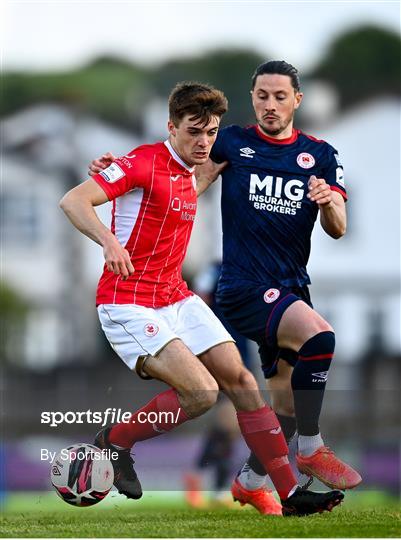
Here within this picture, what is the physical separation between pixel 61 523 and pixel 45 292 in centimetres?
4507

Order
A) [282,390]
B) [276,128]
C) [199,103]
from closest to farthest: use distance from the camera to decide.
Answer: [199,103]
[276,128]
[282,390]

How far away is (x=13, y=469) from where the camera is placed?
19562 millimetres

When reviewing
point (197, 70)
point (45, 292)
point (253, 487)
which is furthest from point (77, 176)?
point (197, 70)

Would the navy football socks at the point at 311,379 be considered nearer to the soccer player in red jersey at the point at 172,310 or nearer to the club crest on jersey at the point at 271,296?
the soccer player in red jersey at the point at 172,310

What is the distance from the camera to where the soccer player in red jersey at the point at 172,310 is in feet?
29.3

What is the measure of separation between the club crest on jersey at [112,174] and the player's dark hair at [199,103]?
0.51 m

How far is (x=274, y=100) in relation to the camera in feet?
30.7

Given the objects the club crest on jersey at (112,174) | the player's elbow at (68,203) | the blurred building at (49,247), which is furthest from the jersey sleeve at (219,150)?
the blurred building at (49,247)

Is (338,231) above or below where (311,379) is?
above

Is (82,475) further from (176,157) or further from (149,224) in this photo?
(176,157)

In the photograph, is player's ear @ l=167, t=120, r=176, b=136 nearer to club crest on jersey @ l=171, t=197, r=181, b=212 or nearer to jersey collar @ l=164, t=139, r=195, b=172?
jersey collar @ l=164, t=139, r=195, b=172

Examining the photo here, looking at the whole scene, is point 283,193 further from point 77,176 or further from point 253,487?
point 77,176

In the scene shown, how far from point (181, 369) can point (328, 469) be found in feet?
3.86

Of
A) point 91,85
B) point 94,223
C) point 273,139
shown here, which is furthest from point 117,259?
point 91,85
